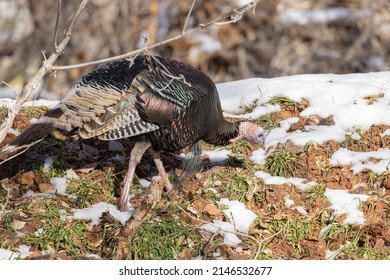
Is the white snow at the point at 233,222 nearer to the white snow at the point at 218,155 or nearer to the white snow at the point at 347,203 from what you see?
the white snow at the point at 347,203

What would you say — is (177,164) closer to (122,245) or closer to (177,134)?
(177,134)

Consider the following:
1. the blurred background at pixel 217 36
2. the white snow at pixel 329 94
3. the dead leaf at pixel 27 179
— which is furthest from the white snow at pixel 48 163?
the blurred background at pixel 217 36

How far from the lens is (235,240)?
4891 mm

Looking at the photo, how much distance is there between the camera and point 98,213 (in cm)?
510

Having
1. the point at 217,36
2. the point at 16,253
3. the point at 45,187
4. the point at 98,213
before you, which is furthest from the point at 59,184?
the point at 217,36

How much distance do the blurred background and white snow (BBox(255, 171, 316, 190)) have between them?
4.80 m

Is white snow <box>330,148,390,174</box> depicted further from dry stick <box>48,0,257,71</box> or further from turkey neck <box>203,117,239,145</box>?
dry stick <box>48,0,257,71</box>

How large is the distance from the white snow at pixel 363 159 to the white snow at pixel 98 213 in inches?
58.2

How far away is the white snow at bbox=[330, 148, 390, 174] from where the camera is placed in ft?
18.0

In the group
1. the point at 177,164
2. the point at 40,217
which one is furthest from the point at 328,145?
the point at 40,217

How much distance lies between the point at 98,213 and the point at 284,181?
4.12 feet

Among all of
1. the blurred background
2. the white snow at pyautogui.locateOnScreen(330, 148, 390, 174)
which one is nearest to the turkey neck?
the white snow at pyautogui.locateOnScreen(330, 148, 390, 174)

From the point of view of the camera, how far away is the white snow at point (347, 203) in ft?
16.6

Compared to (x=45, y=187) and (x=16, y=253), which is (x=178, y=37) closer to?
(x=16, y=253)
